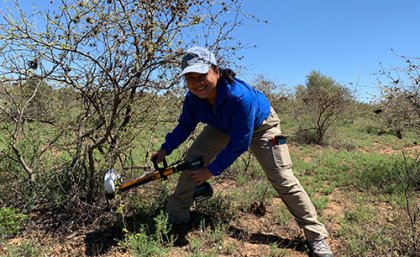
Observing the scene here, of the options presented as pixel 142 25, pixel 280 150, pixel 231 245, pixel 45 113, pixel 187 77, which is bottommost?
pixel 231 245

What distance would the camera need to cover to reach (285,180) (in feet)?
10.9

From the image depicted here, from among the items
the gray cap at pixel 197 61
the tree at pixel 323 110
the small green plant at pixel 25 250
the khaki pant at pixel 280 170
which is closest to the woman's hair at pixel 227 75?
the gray cap at pixel 197 61

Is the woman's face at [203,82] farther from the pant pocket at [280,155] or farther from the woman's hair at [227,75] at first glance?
the pant pocket at [280,155]

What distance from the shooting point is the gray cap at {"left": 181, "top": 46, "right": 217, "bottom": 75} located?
2.82 meters

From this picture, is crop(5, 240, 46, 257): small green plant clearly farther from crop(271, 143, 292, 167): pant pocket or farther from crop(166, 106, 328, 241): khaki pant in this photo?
crop(271, 143, 292, 167): pant pocket

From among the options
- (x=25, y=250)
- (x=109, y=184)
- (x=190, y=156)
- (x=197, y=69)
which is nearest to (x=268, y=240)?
(x=190, y=156)

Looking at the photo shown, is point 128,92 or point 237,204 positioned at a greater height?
point 128,92

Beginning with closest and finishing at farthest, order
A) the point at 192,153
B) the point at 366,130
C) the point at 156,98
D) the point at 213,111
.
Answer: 1. the point at 213,111
2. the point at 192,153
3. the point at 156,98
4. the point at 366,130

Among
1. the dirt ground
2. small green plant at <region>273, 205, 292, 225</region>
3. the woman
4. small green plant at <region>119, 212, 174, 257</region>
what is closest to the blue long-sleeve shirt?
the woman

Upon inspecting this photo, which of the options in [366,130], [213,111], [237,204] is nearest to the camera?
[213,111]

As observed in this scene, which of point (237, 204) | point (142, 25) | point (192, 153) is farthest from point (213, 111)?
point (237, 204)

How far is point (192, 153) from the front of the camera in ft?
12.0

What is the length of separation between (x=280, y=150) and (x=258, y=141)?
0.66ft

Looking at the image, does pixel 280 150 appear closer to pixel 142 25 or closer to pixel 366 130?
pixel 142 25
